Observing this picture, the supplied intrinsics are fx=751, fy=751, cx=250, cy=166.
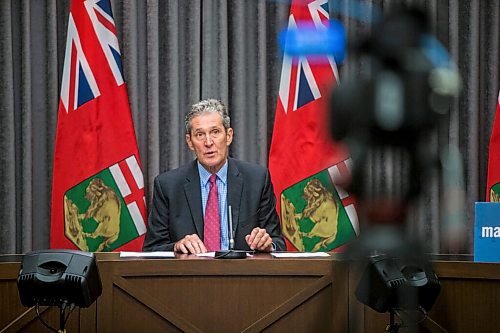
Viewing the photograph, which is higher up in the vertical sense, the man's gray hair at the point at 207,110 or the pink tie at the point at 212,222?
the man's gray hair at the point at 207,110

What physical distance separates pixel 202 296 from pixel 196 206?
0.78 m

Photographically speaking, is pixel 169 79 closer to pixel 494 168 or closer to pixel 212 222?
pixel 212 222

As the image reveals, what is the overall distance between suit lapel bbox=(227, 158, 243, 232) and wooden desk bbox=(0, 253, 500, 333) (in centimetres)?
70

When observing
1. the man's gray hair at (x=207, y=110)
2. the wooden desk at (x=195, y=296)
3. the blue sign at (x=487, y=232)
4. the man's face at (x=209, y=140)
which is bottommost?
the wooden desk at (x=195, y=296)

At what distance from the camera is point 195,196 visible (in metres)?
3.47

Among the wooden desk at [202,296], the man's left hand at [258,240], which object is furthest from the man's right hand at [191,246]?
the wooden desk at [202,296]

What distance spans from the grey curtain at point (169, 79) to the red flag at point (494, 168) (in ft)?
0.63

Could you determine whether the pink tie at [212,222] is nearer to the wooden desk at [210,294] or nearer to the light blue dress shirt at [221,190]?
the light blue dress shirt at [221,190]

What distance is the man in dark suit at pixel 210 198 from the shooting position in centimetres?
341

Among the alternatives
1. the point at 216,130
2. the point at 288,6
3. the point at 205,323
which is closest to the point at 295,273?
the point at 205,323

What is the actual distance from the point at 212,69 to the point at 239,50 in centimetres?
20

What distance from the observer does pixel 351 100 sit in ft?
1.84

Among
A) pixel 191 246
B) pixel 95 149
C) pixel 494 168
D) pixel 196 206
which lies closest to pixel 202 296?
pixel 191 246

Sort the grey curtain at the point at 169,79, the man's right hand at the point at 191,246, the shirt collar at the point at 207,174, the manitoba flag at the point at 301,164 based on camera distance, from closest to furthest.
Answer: the man's right hand at the point at 191,246, the shirt collar at the point at 207,174, the manitoba flag at the point at 301,164, the grey curtain at the point at 169,79
